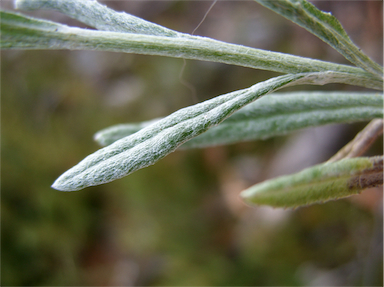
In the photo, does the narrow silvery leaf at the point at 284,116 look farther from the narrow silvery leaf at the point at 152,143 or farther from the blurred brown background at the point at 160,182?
the blurred brown background at the point at 160,182

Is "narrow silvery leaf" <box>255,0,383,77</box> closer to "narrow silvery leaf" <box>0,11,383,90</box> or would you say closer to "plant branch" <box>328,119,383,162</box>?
"narrow silvery leaf" <box>0,11,383,90</box>

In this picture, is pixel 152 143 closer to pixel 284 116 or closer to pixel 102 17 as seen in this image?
pixel 102 17

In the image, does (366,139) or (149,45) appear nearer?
(149,45)

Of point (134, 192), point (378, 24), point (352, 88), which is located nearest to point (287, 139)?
point (352, 88)

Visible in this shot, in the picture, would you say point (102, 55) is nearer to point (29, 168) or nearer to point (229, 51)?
point (29, 168)

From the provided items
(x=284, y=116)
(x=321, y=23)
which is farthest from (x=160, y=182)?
(x=321, y=23)

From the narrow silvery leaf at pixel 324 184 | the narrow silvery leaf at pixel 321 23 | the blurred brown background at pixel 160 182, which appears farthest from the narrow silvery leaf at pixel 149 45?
the blurred brown background at pixel 160 182
